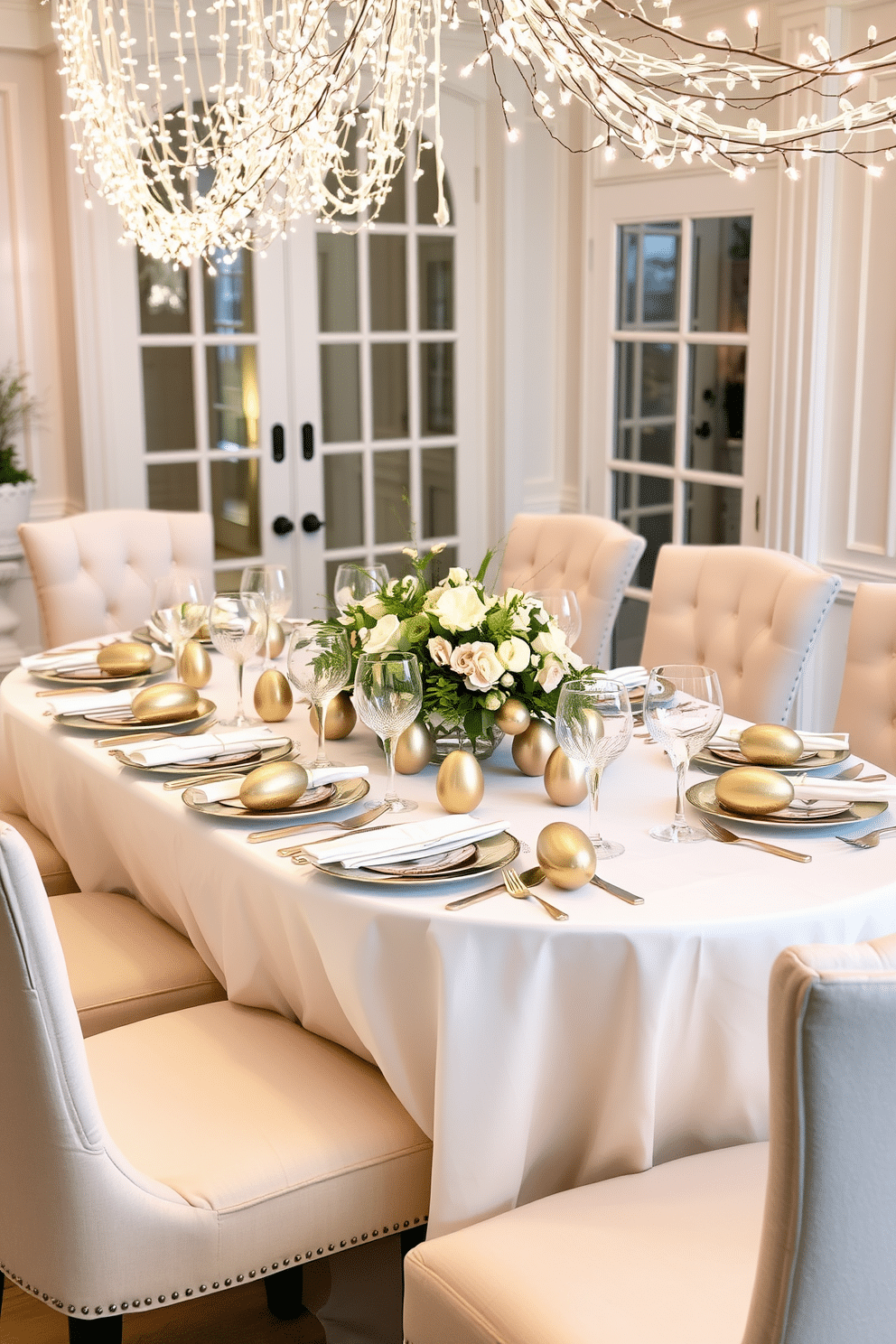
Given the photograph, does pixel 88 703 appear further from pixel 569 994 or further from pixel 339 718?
pixel 569 994

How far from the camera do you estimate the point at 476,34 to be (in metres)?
4.67

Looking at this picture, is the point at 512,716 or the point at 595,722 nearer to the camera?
the point at 595,722

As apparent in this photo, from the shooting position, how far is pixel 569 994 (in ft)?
5.09

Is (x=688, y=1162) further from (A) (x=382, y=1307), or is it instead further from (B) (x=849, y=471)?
(B) (x=849, y=471)

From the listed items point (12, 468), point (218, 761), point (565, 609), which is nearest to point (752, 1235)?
point (218, 761)

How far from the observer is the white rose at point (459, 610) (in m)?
1.98

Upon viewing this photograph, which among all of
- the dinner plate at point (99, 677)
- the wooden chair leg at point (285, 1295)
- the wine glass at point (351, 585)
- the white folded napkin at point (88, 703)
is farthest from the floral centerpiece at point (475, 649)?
the wooden chair leg at point (285, 1295)

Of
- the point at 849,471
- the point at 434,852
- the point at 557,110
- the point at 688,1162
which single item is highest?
the point at 557,110

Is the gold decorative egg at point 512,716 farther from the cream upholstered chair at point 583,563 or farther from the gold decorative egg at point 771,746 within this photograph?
the cream upholstered chair at point 583,563

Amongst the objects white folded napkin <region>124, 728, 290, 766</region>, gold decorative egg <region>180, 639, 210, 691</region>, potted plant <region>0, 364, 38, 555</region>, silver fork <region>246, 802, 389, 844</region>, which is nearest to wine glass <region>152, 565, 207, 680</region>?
gold decorative egg <region>180, 639, 210, 691</region>

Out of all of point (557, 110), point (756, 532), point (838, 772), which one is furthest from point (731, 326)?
point (838, 772)

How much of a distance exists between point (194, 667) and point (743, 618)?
1.12 meters

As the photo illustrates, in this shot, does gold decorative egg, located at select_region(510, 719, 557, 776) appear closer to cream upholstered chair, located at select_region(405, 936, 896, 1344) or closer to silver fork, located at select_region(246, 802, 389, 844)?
silver fork, located at select_region(246, 802, 389, 844)

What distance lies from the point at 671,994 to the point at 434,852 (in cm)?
33
